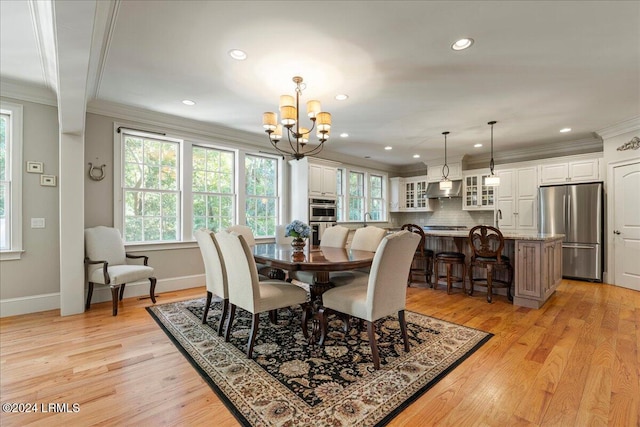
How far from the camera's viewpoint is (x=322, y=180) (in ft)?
18.9

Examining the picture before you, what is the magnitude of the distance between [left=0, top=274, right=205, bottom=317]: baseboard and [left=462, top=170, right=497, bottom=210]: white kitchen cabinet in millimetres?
5856

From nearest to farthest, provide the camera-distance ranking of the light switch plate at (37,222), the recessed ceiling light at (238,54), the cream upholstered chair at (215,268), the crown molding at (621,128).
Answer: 1. the recessed ceiling light at (238,54)
2. the cream upholstered chair at (215,268)
3. the light switch plate at (37,222)
4. the crown molding at (621,128)

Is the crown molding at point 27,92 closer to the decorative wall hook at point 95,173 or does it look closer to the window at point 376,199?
the decorative wall hook at point 95,173

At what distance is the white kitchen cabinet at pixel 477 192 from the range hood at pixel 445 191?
11 cm

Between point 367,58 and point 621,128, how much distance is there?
4642mm

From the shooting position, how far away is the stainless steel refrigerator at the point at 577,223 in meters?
4.80

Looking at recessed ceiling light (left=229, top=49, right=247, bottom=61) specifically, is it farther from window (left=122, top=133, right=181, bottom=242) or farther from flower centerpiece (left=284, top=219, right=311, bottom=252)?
window (left=122, top=133, right=181, bottom=242)

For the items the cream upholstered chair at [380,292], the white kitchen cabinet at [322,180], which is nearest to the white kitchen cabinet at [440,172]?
the white kitchen cabinet at [322,180]

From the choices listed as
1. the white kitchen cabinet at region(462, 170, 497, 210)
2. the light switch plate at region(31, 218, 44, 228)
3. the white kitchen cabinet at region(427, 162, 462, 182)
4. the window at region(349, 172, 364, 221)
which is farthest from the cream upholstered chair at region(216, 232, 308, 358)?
the white kitchen cabinet at region(427, 162, 462, 182)

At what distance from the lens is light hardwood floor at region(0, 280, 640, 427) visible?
5.25ft

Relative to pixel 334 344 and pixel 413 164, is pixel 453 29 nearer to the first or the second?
pixel 334 344

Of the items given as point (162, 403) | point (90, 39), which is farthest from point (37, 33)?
point (162, 403)

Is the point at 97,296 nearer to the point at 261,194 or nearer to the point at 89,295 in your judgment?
the point at 89,295

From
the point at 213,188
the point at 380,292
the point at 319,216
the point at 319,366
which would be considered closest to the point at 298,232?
the point at 380,292
